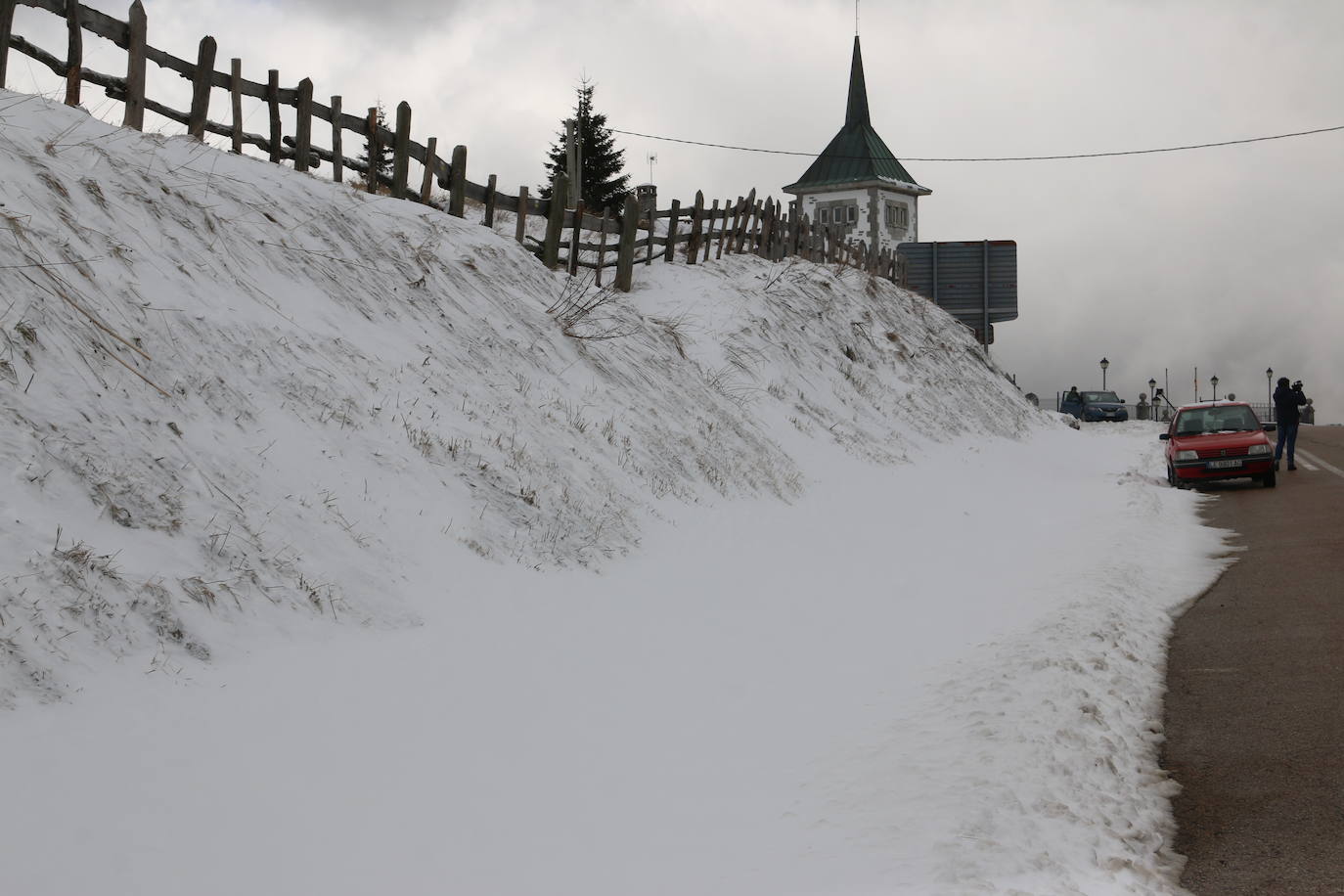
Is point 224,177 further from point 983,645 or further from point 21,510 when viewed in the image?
point 983,645

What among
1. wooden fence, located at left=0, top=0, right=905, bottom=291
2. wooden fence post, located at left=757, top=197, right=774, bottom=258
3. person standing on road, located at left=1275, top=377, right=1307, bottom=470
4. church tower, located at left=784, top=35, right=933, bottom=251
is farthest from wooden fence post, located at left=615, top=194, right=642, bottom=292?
church tower, located at left=784, top=35, right=933, bottom=251

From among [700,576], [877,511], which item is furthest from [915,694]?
[877,511]

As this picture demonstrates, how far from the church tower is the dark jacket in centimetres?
4989

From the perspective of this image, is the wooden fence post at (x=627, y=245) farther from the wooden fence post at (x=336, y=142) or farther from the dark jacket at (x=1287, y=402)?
the dark jacket at (x=1287, y=402)

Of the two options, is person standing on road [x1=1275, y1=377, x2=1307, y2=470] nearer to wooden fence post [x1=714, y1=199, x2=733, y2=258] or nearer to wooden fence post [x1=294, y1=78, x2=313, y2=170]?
wooden fence post [x1=714, y1=199, x2=733, y2=258]

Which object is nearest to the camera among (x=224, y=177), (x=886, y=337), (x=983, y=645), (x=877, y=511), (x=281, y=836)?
(x=281, y=836)

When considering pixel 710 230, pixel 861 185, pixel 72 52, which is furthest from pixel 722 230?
pixel 861 185

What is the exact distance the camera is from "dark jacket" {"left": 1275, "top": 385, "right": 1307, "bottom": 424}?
71.0 feet

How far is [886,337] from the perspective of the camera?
89.3 ft

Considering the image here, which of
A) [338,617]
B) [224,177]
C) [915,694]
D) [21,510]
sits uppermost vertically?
[224,177]

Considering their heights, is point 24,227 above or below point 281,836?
above

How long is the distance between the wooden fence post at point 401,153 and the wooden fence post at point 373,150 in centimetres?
23

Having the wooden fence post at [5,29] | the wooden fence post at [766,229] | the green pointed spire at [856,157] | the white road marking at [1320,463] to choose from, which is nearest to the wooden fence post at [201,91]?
the wooden fence post at [5,29]

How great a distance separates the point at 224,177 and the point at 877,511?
8.47 metres
